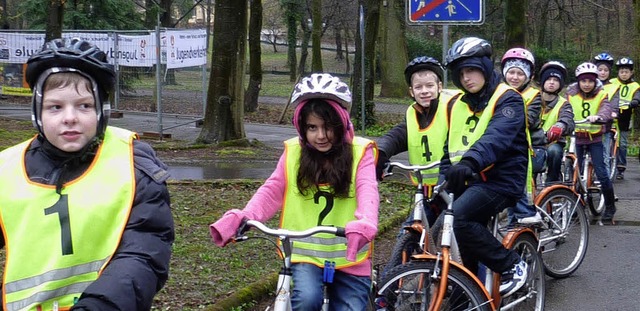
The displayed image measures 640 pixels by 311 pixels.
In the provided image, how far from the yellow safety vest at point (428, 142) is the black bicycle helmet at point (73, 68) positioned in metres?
3.98

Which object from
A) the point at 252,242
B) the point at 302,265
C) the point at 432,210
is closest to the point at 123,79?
Result: the point at 252,242

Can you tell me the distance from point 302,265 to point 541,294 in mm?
2942

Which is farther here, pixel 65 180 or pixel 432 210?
pixel 432 210

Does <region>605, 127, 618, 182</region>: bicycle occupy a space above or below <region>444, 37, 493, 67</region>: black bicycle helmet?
below

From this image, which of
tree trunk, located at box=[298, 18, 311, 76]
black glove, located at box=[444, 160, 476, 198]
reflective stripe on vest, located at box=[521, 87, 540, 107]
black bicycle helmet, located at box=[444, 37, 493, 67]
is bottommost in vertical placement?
black glove, located at box=[444, 160, 476, 198]

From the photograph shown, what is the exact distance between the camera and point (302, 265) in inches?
173

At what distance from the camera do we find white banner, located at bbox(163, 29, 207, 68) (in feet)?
65.4

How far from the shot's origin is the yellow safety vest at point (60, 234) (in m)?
2.85

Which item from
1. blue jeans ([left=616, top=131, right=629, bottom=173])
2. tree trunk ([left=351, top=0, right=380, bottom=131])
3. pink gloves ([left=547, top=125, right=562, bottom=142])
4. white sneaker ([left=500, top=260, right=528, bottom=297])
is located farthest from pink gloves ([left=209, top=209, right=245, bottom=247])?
tree trunk ([left=351, top=0, right=380, bottom=131])

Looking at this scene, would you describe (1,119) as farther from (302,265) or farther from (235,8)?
(302,265)

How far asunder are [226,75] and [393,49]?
19.3m

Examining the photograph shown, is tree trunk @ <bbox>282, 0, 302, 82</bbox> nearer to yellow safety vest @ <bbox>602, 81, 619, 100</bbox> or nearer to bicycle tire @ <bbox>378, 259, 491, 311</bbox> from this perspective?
yellow safety vest @ <bbox>602, 81, 619, 100</bbox>

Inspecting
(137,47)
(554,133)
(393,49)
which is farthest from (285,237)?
(393,49)

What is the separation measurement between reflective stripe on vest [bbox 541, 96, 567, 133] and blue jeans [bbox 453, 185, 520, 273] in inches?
160
